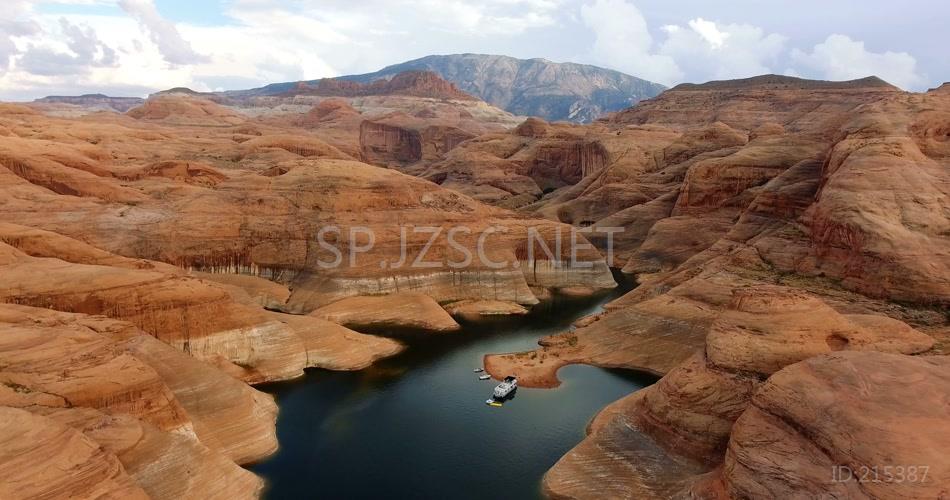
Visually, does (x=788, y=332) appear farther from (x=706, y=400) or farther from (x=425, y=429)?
(x=425, y=429)

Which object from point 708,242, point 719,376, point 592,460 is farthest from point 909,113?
point 592,460

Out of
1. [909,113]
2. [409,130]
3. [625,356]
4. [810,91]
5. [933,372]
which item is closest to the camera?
[933,372]

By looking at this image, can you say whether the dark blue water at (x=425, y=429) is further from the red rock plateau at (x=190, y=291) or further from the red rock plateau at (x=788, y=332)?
the red rock plateau at (x=788, y=332)

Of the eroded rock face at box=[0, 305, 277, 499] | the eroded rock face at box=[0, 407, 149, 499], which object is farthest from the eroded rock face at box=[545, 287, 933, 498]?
the eroded rock face at box=[0, 407, 149, 499]

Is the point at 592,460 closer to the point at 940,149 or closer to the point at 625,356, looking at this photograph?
the point at 625,356

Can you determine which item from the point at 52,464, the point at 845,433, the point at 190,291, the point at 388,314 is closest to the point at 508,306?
the point at 388,314

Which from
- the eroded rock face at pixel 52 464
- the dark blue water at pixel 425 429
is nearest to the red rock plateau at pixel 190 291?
the eroded rock face at pixel 52 464
